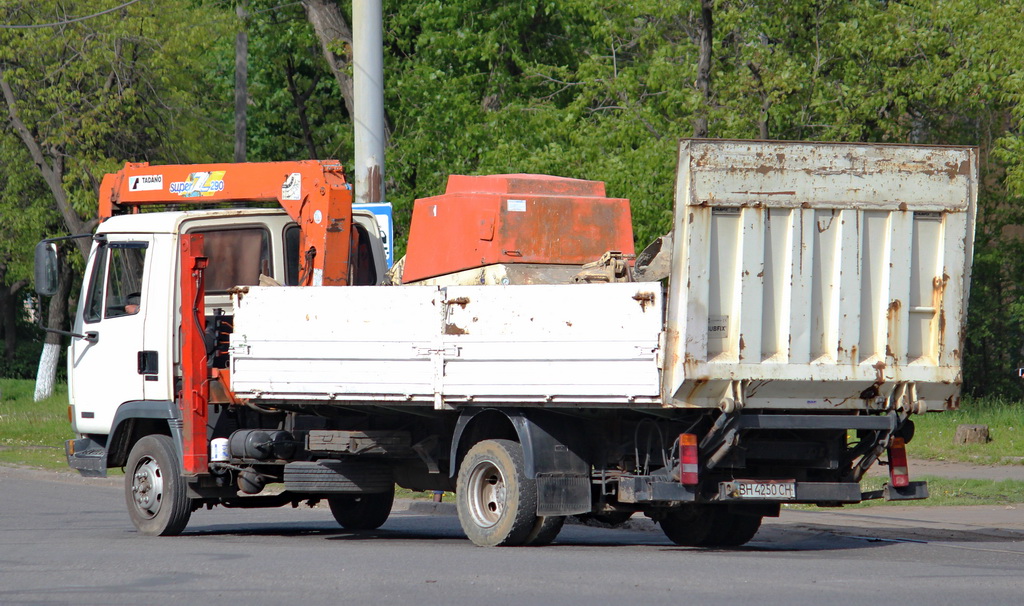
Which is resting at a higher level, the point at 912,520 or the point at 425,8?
the point at 425,8

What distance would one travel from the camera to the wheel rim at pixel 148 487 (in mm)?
11688

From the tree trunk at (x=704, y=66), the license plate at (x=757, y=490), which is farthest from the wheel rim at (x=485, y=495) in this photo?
the tree trunk at (x=704, y=66)

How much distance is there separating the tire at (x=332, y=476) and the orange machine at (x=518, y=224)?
1729mm

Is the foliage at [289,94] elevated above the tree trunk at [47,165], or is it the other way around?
the foliage at [289,94]

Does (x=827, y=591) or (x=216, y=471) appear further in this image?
(x=216, y=471)

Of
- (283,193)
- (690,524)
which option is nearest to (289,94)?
(283,193)

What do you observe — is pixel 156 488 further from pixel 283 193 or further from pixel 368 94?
pixel 368 94

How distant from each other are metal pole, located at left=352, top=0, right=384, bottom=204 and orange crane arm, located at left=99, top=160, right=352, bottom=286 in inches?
69.4

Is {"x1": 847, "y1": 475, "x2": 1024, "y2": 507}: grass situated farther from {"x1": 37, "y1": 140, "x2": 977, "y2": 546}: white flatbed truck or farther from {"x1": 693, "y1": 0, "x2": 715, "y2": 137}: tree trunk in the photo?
{"x1": 693, "y1": 0, "x2": 715, "y2": 137}: tree trunk

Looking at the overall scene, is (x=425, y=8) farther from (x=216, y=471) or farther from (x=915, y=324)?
(x=915, y=324)

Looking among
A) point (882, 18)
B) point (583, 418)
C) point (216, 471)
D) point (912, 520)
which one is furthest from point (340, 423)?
point (882, 18)

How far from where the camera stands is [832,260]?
371 inches

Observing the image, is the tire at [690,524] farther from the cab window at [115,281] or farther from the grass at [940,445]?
the cab window at [115,281]

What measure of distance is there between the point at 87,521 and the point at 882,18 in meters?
16.4
